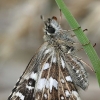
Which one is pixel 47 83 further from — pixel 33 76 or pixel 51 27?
pixel 51 27

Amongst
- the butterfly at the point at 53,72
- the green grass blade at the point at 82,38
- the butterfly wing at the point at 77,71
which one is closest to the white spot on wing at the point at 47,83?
the butterfly at the point at 53,72

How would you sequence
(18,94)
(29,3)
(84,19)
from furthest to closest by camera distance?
(29,3) → (84,19) → (18,94)

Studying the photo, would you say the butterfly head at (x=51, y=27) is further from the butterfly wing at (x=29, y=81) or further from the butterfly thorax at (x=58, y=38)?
the butterfly wing at (x=29, y=81)

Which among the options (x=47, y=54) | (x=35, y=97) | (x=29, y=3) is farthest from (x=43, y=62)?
(x=29, y=3)

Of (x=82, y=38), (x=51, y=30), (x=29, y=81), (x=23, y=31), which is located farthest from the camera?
(x=23, y=31)

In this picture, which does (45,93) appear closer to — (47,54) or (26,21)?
(47,54)

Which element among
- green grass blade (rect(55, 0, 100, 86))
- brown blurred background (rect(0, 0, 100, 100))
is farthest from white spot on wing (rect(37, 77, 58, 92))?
brown blurred background (rect(0, 0, 100, 100))

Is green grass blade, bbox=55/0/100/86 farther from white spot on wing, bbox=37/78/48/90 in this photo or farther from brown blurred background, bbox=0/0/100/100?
brown blurred background, bbox=0/0/100/100

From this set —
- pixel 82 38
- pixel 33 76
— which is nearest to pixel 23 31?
pixel 33 76
